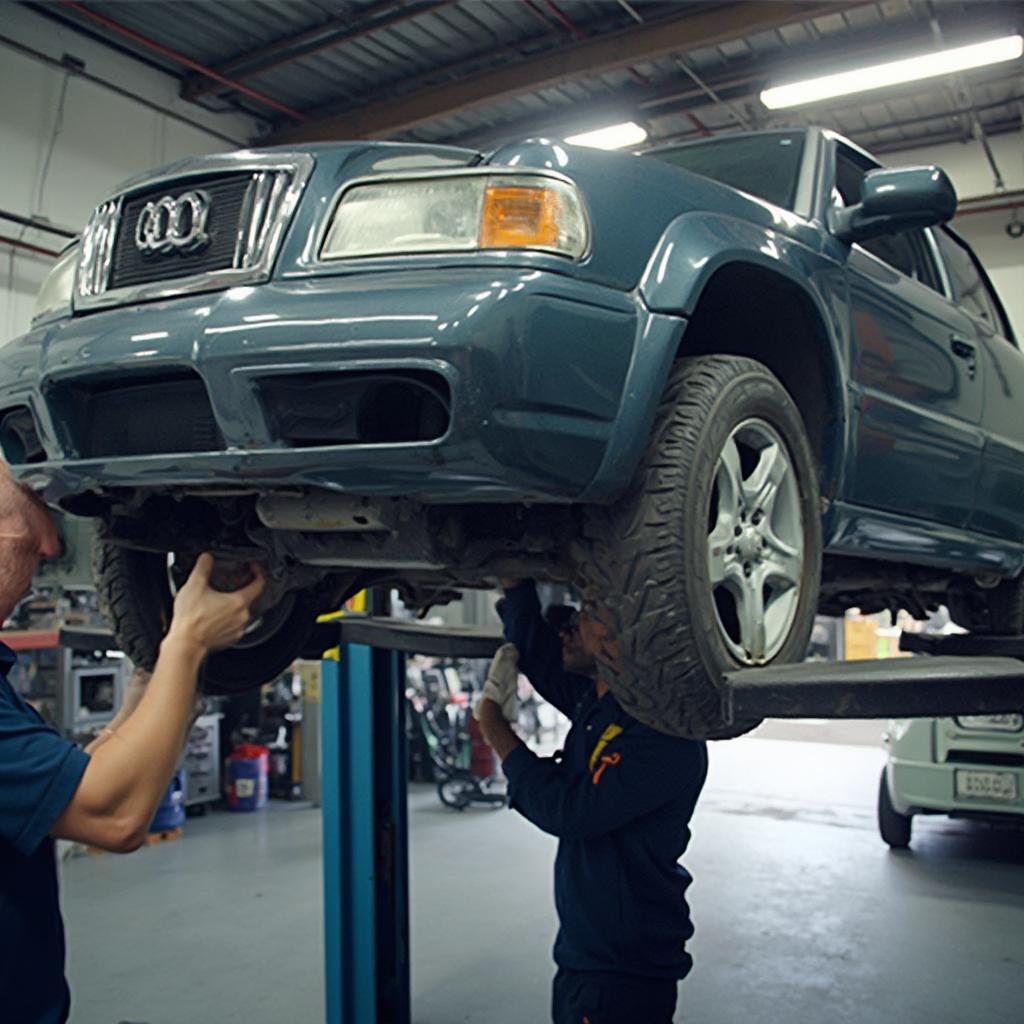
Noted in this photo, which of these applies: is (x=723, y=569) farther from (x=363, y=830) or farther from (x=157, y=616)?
(x=363, y=830)

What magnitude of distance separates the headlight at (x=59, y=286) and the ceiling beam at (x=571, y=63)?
17.4ft

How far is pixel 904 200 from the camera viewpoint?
2.18 m

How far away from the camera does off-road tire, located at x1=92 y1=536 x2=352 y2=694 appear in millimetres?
2572

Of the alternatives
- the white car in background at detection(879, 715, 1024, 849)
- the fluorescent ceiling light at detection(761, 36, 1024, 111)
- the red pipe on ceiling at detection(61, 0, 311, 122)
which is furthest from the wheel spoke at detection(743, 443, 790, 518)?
the red pipe on ceiling at detection(61, 0, 311, 122)

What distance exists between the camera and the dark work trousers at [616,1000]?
2615mm

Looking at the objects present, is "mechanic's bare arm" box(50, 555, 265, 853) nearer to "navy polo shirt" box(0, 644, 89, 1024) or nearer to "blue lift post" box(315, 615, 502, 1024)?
"navy polo shirt" box(0, 644, 89, 1024)

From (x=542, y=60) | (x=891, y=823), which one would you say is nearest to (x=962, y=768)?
(x=891, y=823)

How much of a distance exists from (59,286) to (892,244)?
83.1 inches

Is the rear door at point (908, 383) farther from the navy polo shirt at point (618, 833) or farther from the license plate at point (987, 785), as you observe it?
the license plate at point (987, 785)

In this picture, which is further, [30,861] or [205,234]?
[205,234]

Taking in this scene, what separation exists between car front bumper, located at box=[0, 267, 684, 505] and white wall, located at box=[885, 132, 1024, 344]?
27.8ft

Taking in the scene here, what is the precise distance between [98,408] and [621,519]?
0.93m

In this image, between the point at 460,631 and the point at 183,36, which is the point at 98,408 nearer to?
the point at 460,631

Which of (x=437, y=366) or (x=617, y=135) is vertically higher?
(x=617, y=135)
